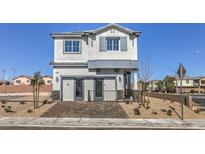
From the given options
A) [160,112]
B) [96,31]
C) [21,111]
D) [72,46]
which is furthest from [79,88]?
[160,112]

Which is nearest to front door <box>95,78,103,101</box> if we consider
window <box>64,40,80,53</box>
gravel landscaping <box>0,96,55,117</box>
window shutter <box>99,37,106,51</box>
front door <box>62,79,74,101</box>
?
front door <box>62,79,74,101</box>

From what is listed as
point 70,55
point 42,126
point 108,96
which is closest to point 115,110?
point 108,96

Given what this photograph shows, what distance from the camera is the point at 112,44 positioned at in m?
Answer: 22.6

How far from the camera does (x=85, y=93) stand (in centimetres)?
2244

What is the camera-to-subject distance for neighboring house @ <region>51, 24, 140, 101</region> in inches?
875

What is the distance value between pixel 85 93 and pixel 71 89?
1.40 meters

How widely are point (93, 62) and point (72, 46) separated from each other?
2643 mm

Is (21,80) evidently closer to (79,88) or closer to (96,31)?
(79,88)

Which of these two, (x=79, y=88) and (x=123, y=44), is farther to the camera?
(x=79, y=88)

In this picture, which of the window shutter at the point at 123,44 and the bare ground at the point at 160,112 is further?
the window shutter at the point at 123,44

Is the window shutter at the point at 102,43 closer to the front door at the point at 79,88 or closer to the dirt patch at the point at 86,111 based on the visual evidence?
the front door at the point at 79,88

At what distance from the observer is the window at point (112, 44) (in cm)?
2252

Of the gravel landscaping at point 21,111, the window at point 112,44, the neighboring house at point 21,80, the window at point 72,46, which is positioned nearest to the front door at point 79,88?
the window at point 72,46
